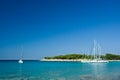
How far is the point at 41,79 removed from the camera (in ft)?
91.5

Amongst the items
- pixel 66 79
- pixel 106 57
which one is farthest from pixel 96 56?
pixel 66 79

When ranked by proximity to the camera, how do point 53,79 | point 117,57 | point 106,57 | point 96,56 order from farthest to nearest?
point 117,57, point 106,57, point 96,56, point 53,79

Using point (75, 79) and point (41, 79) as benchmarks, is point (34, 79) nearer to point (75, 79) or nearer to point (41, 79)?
point (41, 79)

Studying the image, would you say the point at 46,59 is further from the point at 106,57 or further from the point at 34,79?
the point at 34,79

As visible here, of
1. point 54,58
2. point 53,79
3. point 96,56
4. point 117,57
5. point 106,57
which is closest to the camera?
point 53,79

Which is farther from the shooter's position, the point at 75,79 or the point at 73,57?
the point at 73,57

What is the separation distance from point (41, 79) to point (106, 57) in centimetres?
12432

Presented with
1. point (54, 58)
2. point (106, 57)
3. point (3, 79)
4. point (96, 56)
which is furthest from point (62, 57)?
point (3, 79)

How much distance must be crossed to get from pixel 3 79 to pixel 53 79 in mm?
5755

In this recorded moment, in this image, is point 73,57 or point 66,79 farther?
point 73,57

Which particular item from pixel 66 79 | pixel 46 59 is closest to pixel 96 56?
pixel 66 79

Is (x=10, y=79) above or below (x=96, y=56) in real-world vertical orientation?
below

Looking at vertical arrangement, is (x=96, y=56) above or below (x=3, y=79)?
above

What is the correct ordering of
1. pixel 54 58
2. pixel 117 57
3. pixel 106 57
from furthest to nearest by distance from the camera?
pixel 54 58 < pixel 117 57 < pixel 106 57
